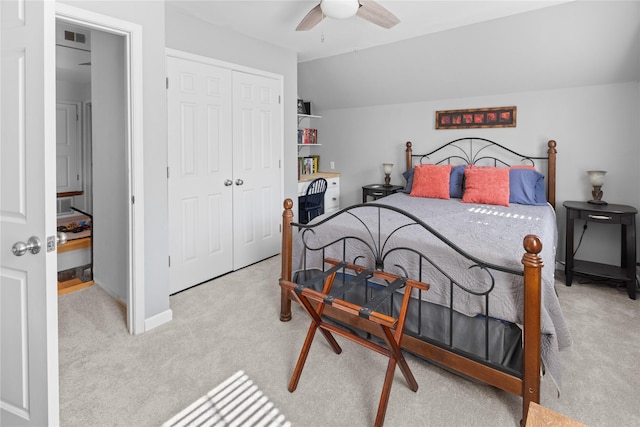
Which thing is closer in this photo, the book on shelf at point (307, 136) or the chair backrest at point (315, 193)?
the chair backrest at point (315, 193)

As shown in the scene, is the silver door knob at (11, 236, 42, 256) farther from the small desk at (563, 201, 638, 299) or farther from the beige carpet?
the small desk at (563, 201, 638, 299)

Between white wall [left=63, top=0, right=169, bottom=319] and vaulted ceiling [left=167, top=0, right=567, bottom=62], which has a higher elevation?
vaulted ceiling [left=167, top=0, right=567, bottom=62]

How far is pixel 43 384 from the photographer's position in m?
1.38

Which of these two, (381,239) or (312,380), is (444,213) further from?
(312,380)

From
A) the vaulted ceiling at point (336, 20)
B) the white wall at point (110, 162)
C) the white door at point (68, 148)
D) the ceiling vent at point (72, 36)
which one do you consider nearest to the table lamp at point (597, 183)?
the vaulted ceiling at point (336, 20)

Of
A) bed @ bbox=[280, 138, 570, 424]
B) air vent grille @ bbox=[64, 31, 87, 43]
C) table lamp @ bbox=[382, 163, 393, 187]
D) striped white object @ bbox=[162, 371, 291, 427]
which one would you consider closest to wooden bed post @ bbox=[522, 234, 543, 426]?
bed @ bbox=[280, 138, 570, 424]

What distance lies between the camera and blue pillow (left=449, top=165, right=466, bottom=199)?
12.6 feet

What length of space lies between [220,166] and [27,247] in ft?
7.30

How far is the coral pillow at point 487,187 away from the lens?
11.1 ft

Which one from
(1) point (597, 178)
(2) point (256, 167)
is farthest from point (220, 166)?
(1) point (597, 178)

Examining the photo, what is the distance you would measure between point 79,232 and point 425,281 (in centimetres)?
346

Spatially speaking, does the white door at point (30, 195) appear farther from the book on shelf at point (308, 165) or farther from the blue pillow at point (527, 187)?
the book on shelf at point (308, 165)

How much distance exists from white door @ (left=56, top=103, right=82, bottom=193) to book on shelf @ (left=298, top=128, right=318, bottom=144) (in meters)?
3.21

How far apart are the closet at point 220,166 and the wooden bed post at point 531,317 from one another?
2.68m
